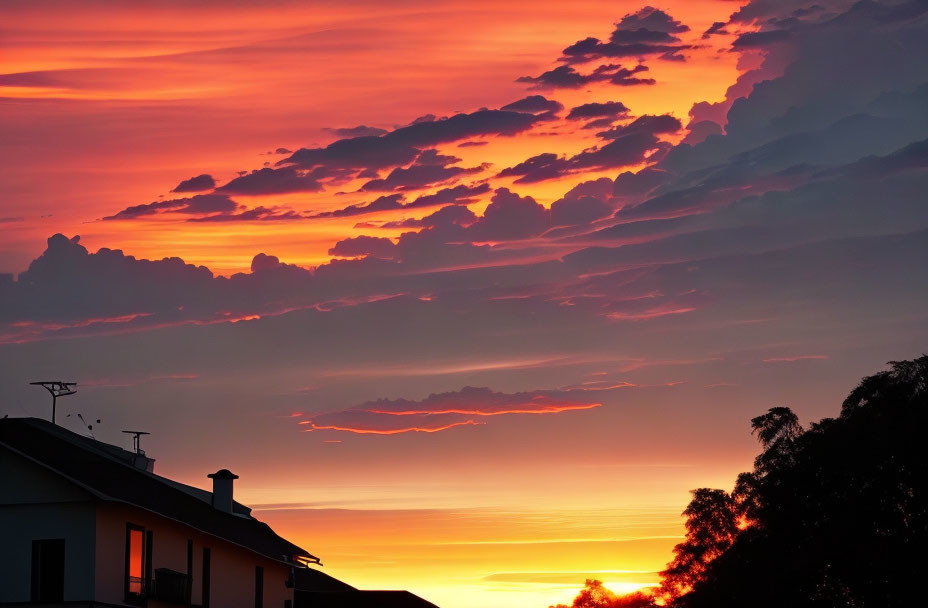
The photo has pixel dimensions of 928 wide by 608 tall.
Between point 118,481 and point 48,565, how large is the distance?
5.48m

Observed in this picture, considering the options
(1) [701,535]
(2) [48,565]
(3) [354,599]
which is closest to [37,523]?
(2) [48,565]

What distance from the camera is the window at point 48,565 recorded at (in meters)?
55.0

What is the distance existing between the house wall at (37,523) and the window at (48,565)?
0.66 feet

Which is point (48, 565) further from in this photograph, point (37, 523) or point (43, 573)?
point (37, 523)

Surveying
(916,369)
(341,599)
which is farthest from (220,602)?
(916,369)

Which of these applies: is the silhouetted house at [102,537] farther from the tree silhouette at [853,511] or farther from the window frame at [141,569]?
the tree silhouette at [853,511]

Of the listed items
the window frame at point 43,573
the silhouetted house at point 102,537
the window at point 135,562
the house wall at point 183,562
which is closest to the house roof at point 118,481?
the silhouetted house at point 102,537

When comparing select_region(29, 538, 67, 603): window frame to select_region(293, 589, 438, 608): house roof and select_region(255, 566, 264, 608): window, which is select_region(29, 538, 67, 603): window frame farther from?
select_region(293, 589, 438, 608): house roof

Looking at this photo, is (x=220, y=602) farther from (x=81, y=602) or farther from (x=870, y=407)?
(x=870, y=407)

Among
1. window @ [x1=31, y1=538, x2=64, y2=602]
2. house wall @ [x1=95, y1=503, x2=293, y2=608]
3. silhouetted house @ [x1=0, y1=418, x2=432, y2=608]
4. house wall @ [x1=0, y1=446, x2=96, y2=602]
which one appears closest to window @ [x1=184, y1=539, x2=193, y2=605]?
silhouetted house @ [x1=0, y1=418, x2=432, y2=608]

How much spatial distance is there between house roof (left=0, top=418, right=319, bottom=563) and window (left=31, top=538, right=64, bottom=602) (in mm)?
2535

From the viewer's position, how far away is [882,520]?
72.9 meters

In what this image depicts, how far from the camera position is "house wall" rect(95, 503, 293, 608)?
55562 mm

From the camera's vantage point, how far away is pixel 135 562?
58.1 meters
